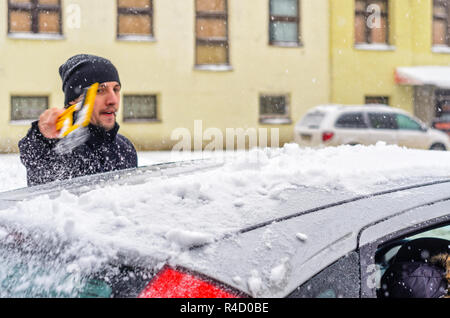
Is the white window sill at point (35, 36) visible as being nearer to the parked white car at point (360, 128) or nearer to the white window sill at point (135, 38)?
the white window sill at point (135, 38)

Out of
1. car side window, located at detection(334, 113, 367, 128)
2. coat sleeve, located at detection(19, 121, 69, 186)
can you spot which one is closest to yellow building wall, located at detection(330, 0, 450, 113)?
car side window, located at detection(334, 113, 367, 128)

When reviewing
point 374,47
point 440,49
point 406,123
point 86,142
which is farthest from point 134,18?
point 86,142

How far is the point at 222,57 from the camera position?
67.8 feet

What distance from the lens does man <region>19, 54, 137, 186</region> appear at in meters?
2.81

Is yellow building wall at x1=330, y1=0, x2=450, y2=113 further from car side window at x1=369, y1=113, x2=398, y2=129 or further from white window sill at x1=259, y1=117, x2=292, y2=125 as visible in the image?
car side window at x1=369, y1=113, x2=398, y2=129

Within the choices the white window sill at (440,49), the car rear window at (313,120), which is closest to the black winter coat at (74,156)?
the car rear window at (313,120)

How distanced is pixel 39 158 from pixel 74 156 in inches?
7.6

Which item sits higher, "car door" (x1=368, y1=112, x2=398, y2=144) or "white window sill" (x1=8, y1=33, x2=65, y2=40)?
"white window sill" (x1=8, y1=33, x2=65, y2=40)

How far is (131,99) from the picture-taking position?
19.8 meters

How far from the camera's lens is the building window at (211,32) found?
20.3 metres

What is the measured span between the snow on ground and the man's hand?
0.54 meters

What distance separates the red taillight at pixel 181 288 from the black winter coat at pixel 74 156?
1.51 m

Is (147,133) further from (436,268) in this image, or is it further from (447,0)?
(436,268)
